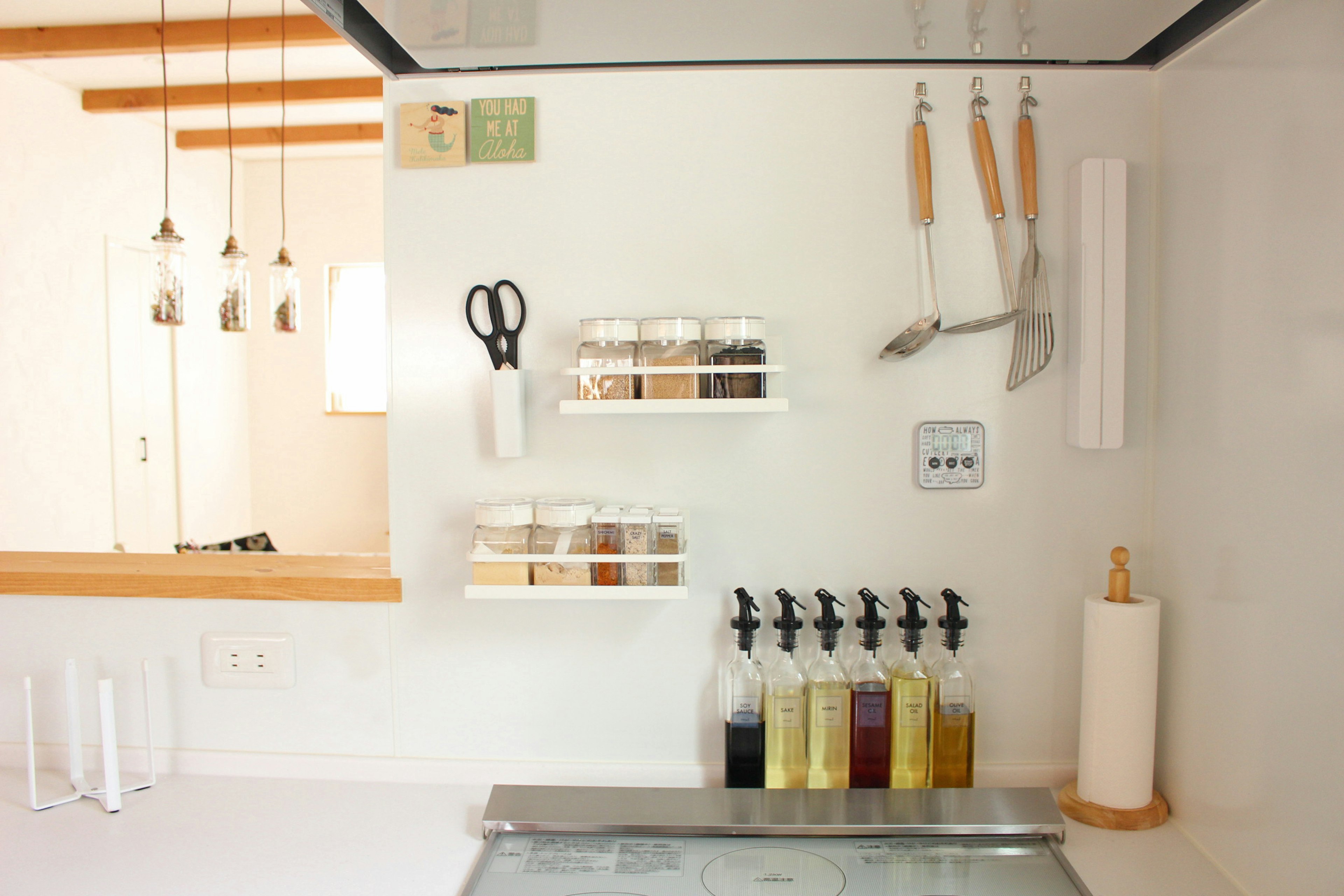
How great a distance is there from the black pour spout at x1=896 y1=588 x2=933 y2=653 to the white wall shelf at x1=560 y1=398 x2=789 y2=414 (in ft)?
1.05

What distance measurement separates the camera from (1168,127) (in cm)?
120

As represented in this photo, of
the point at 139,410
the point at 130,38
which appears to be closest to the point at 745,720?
the point at 130,38

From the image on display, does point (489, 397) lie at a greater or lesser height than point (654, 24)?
lesser

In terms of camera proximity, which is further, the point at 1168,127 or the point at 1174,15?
the point at 1168,127

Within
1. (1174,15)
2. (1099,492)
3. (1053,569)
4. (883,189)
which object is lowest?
(1053,569)

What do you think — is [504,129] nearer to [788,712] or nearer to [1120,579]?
[788,712]

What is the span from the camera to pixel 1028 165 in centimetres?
120

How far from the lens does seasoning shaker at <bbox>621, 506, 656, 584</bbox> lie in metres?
1.16

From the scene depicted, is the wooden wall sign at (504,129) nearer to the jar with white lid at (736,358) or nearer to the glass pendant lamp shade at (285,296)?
the jar with white lid at (736,358)

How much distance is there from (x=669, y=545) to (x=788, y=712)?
30cm

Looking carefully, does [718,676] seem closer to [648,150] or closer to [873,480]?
[873,480]

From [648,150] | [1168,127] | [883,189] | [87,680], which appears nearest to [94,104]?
[87,680]

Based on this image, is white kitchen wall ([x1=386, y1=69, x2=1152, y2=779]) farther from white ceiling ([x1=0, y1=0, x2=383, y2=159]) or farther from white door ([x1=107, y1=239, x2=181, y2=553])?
white door ([x1=107, y1=239, x2=181, y2=553])

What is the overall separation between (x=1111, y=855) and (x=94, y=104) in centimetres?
501
